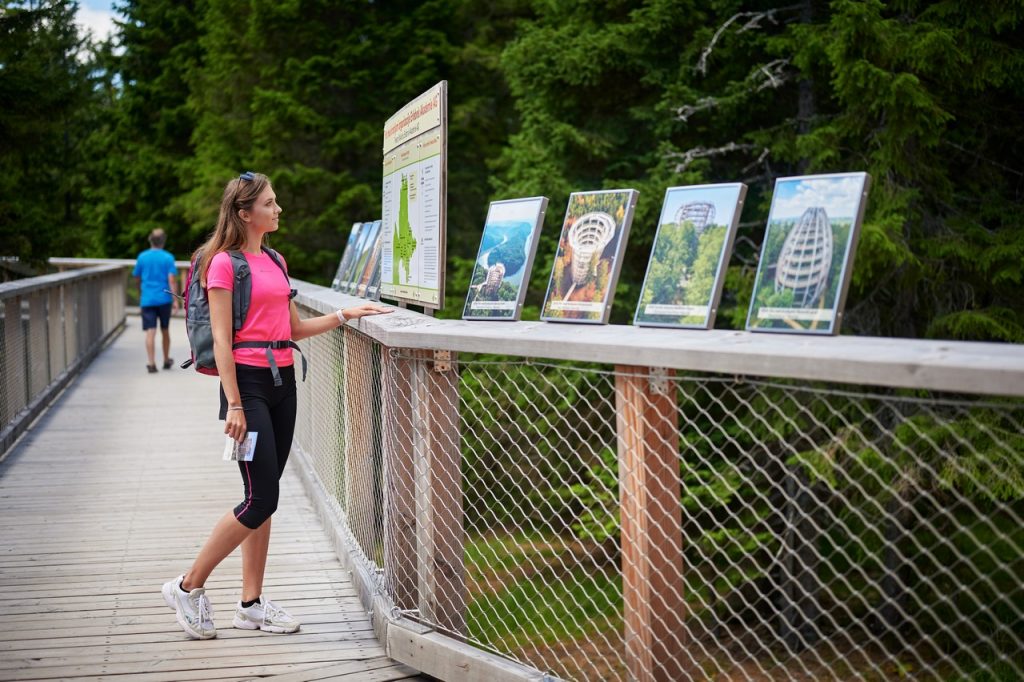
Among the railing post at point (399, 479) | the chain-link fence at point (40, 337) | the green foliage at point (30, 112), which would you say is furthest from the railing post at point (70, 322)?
the railing post at point (399, 479)

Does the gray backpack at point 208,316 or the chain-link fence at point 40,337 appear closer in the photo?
the gray backpack at point 208,316

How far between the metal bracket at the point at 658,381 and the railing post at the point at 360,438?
1894 millimetres

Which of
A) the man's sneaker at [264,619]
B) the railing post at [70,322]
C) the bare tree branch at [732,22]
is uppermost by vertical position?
the bare tree branch at [732,22]

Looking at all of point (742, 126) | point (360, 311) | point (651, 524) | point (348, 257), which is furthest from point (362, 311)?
point (742, 126)

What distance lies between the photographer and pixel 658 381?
9.03 ft

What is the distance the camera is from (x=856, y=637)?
12.1 m

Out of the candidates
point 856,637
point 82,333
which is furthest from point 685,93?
point 82,333

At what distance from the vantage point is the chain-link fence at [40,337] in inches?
330

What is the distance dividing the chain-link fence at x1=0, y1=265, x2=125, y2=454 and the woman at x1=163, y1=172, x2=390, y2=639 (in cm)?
460

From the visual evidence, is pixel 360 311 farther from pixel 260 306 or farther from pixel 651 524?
pixel 651 524

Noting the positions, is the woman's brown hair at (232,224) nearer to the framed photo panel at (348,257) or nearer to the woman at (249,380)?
the woman at (249,380)

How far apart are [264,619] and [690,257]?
2.26m

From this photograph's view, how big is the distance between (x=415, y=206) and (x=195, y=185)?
2725 centimetres

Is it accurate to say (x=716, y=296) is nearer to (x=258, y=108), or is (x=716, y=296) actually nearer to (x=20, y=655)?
(x=20, y=655)
